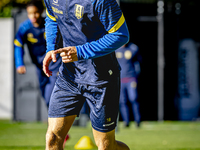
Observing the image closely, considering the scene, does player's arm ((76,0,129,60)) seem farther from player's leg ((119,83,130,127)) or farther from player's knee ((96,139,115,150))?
player's leg ((119,83,130,127))

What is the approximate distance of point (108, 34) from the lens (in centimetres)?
281

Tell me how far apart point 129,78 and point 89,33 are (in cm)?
617

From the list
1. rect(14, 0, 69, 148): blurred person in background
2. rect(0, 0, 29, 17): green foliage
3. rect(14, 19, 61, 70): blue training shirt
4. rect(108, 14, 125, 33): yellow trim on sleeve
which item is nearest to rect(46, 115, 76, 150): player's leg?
rect(108, 14, 125, 33): yellow trim on sleeve

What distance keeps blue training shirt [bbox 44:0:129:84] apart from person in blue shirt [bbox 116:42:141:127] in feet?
19.2

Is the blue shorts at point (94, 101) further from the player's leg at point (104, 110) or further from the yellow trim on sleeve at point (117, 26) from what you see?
the yellow trim on sleeve at point (117, 26)

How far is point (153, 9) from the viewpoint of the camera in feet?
33.9

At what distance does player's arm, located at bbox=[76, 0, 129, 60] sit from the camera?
273 centimetres

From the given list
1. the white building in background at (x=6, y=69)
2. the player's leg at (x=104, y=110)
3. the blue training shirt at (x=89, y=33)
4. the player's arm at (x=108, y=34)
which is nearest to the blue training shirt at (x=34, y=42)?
the blue training shirt at (x=89, y=33)

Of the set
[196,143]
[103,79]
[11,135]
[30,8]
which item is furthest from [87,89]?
[11,135]

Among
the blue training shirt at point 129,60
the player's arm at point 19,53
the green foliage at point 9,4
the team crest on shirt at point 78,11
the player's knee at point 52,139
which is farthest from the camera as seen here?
the green foliage at point 9,4

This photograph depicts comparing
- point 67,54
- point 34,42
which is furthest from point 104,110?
point 34,42

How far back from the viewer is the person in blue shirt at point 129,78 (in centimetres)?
890

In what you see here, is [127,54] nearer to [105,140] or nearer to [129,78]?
[129,78]

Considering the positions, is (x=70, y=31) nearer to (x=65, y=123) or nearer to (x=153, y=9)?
(x=65, y=123)
